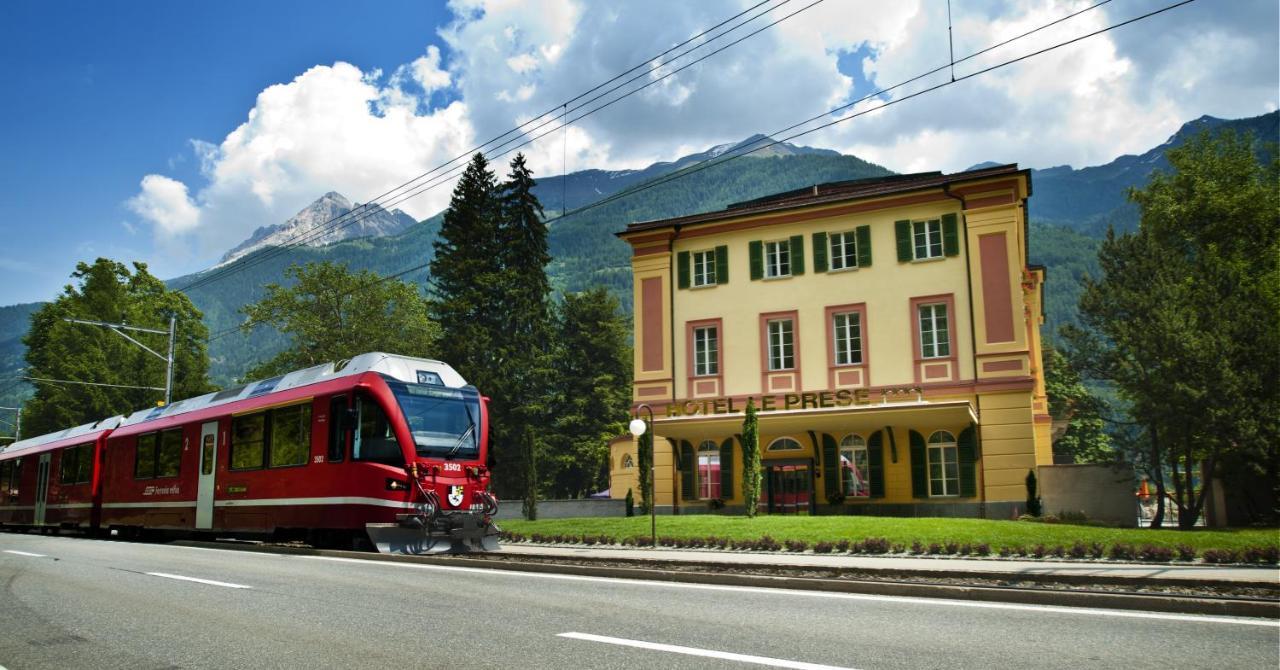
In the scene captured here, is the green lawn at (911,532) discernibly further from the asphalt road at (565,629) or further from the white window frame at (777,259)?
the asphalt road at (565,629)

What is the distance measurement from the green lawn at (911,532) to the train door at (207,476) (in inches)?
335

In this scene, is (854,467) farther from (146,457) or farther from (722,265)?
(146,457)

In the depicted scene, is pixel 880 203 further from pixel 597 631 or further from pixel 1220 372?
pixel 597 631

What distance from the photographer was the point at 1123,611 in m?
7.84

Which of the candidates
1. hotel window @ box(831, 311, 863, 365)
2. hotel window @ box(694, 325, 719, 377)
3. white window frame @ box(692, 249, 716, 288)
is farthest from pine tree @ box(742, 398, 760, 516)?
white window frame @ box(692, 249, 716, 288)

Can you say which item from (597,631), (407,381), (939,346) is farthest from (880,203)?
(597,631)

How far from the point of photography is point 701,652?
5859mm

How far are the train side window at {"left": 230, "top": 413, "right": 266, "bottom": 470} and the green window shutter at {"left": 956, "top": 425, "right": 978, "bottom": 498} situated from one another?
21790 millimetres

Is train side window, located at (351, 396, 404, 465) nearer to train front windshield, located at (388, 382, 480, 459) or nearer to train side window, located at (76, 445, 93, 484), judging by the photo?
train front windshield, located at (388, 382, 480, 459)

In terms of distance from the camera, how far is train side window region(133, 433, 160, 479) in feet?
73.4

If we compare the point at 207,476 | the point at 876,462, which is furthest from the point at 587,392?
the point at 207,476

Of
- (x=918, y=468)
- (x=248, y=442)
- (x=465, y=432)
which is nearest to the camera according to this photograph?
(x=465, y=432)

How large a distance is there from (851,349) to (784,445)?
4.25m

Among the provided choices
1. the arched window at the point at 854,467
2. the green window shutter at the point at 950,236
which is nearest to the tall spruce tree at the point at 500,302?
the arched window at the point at 854,467
